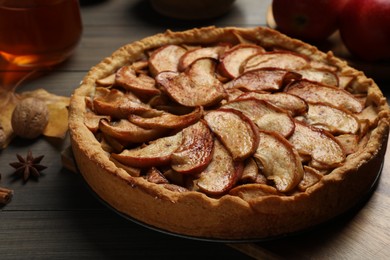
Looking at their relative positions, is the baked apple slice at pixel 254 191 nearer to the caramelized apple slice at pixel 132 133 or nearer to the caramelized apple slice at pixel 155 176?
the caramelized apple slice at pixel 155 176

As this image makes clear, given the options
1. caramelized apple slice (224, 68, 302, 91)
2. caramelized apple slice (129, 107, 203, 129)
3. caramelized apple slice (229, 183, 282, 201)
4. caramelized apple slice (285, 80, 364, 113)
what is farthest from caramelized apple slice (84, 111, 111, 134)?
caramelized apple slice (285, 80, 364, 113)

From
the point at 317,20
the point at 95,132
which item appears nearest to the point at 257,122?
the point at 95,132

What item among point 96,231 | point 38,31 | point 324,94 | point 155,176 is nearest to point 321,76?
point 324,94

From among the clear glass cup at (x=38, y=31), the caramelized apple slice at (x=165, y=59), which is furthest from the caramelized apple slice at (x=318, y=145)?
the clear glass cup at (x=38, y=31)

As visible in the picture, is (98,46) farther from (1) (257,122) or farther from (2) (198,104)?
(1) (257,122)

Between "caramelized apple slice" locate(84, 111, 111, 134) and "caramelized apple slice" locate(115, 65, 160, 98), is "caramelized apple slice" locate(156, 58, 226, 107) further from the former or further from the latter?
"caramelized apple slice" locate(84, 111, 111, 134)

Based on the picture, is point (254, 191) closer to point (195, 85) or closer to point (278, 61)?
point (195, 85)
